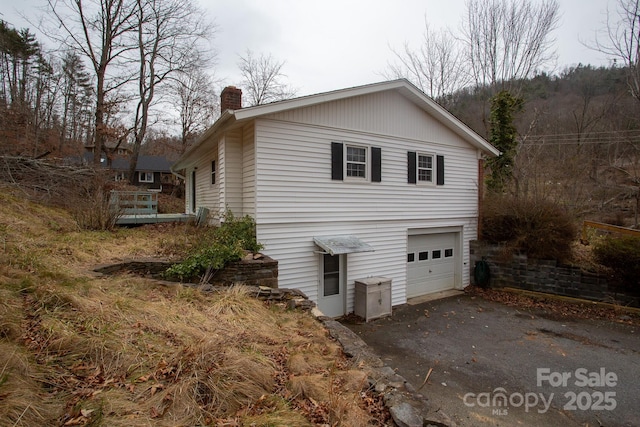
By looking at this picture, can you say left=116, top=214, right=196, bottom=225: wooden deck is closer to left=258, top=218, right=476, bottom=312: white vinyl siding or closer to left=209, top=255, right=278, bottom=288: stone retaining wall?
left=258, top=218, right=476, bottom=312: white vinyl siding

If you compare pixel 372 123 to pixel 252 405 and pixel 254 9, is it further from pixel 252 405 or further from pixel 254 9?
pixel 252 405

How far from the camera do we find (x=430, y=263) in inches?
444

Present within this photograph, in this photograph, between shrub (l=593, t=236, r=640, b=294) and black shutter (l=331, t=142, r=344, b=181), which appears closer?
shrub (l=593, t=236, r=640, b=294)

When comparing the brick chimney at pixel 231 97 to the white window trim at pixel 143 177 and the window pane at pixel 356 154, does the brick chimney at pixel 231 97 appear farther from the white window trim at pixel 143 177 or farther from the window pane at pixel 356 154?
the white window trim at pixel 143 177

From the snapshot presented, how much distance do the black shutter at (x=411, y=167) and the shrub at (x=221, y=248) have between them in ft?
18.0

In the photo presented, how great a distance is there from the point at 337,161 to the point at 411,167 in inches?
119

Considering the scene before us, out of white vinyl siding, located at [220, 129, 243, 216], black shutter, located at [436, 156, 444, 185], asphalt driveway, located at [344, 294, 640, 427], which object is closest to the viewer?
asphalt driveway, located at [344, 294, 640, 427]

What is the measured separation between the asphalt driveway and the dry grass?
185 cm

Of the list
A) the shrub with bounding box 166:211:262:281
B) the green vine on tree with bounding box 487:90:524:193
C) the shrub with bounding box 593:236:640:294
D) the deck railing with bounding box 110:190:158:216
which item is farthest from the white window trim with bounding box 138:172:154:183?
the shrub with bounding box 593:236:640:294

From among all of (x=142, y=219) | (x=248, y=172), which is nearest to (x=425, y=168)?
(x=248, y=172)

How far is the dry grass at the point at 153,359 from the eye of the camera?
2.20 m

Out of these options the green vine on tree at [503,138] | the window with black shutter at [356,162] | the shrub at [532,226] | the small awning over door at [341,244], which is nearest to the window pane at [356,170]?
the window with black shutter at [356,162]

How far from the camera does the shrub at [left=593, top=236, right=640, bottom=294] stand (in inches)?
330

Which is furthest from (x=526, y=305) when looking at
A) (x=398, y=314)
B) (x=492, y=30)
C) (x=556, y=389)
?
(x=492, y=30)
